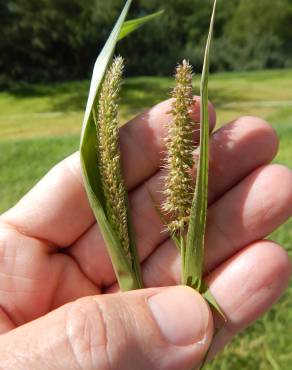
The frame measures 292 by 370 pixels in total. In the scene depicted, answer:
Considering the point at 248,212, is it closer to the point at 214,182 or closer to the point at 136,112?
the point at 214,182

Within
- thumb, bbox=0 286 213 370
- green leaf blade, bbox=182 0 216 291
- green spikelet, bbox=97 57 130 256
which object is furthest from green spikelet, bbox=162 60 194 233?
thumb, bbox=0 286 213 370

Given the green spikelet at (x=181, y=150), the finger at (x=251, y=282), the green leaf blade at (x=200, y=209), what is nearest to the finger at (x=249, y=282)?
the finger at (x=251, y=282)

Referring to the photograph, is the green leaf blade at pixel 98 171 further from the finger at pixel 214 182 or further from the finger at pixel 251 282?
the finger at pixel 251 282

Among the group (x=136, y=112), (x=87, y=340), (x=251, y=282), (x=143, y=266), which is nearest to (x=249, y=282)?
(x=251, y=282)

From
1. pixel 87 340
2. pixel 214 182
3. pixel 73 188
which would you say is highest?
pixel 73 188

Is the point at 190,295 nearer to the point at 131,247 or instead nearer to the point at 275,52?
the point at 131,247
